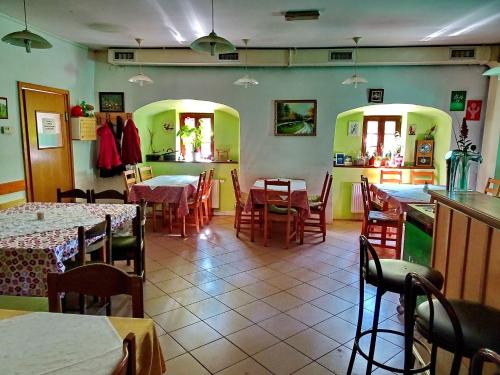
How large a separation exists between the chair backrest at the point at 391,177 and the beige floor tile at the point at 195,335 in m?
4.04

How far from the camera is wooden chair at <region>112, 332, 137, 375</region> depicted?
935 millimetres

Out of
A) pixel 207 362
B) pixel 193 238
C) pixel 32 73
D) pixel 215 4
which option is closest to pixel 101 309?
pixel 207 362

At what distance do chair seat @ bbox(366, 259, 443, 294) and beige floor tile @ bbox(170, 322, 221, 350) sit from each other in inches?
49.6

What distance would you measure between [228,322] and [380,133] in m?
4.48

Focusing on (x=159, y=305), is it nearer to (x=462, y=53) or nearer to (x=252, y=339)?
(x=252, y=339)

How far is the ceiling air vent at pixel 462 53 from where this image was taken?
15.9 feet

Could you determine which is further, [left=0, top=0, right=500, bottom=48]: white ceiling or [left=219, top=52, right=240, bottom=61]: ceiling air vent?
[left=219, top=52, right=240, bottom=61]: ceiling air vent

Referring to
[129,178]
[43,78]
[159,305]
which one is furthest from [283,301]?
[43,78]

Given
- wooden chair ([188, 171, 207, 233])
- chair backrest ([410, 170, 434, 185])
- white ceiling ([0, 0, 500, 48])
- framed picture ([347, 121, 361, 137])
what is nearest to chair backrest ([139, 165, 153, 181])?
wooden chair ([188, 171, 207, 233])

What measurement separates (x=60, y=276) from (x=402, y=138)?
566 centimetres

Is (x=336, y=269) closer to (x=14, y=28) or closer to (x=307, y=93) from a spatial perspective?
(x=307, y=93)

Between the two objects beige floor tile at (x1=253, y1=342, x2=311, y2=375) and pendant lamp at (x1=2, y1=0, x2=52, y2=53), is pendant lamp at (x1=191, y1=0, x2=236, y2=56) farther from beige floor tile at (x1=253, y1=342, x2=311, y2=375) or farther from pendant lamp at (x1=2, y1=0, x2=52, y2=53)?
beige floor tile at (x1=253, y1=342, x2=311, y2=375)

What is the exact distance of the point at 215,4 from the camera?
3344 millimetres

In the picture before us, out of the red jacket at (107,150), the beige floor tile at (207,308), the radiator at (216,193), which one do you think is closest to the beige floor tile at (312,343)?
the beige floor tile at (207,308)
